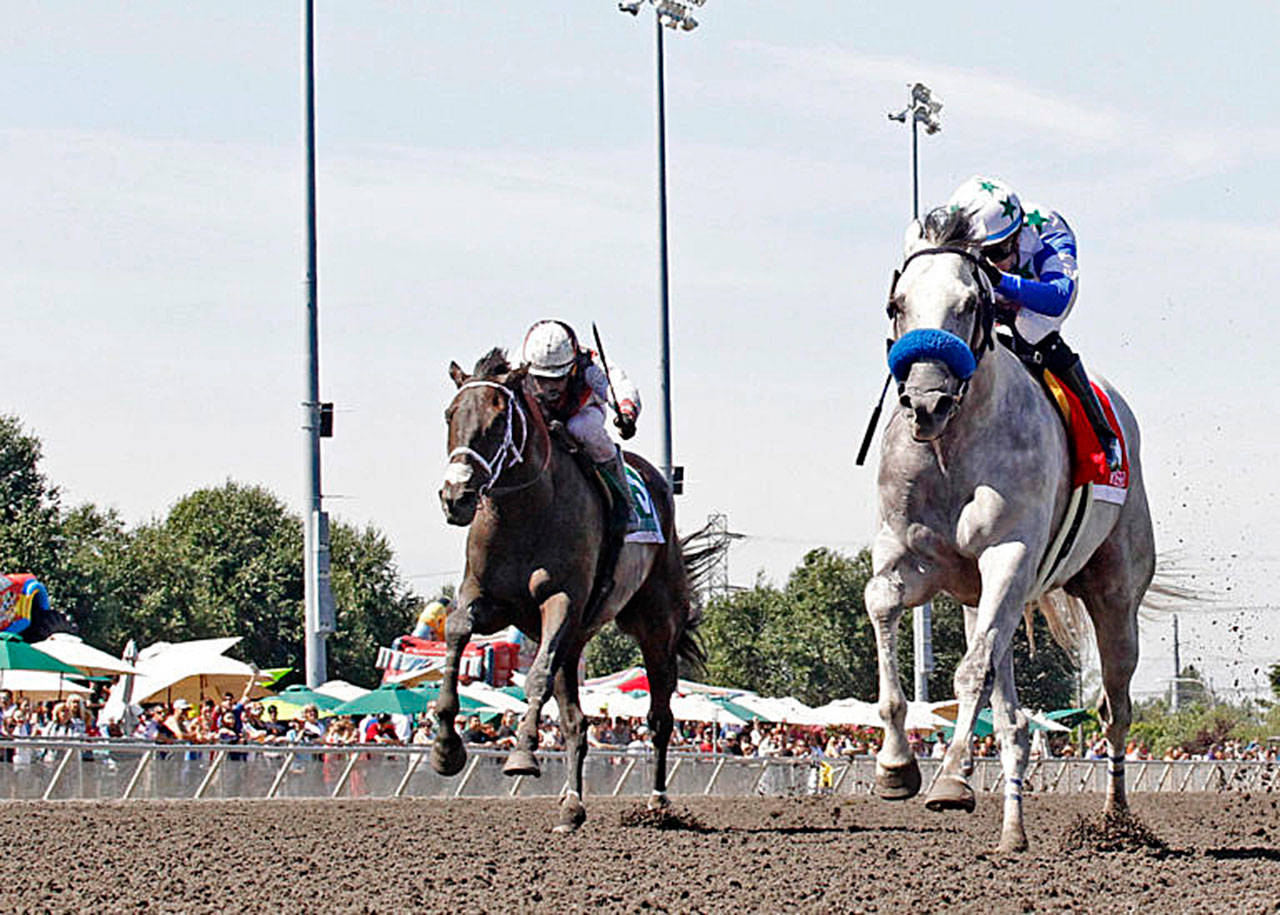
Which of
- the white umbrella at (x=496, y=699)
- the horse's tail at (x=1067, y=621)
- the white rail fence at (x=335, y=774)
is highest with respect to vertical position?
the horse's tail at (x=1067, y=621)

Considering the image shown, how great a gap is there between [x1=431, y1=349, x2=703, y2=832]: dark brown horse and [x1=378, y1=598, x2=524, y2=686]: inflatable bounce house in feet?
89.0

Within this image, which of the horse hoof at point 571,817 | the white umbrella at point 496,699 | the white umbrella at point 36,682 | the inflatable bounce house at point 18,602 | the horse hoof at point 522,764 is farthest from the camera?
the inflatable bounce house at point 18,602

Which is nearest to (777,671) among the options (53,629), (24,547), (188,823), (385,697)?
(24,547)

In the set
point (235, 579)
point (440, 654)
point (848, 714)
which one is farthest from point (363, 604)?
point (848, 714)

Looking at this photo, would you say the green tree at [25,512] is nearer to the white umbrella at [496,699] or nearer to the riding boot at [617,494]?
the white umbrella at [496,699]

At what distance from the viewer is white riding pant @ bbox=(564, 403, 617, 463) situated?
43.5 feet

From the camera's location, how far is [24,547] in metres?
64.5

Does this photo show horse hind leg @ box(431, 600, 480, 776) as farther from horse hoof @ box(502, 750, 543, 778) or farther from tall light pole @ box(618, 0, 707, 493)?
tall light pole @ box(618, 0, 707, 493)

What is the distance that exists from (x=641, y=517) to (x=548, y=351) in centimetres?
148

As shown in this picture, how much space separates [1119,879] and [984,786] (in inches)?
901

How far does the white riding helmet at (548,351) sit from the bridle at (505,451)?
2.42 ft

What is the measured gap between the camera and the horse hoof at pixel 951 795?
838 centimetres

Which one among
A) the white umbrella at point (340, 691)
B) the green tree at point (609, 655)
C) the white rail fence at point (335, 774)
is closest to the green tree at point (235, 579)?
the green tree at point (609, 655)

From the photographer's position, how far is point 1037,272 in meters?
10.2
